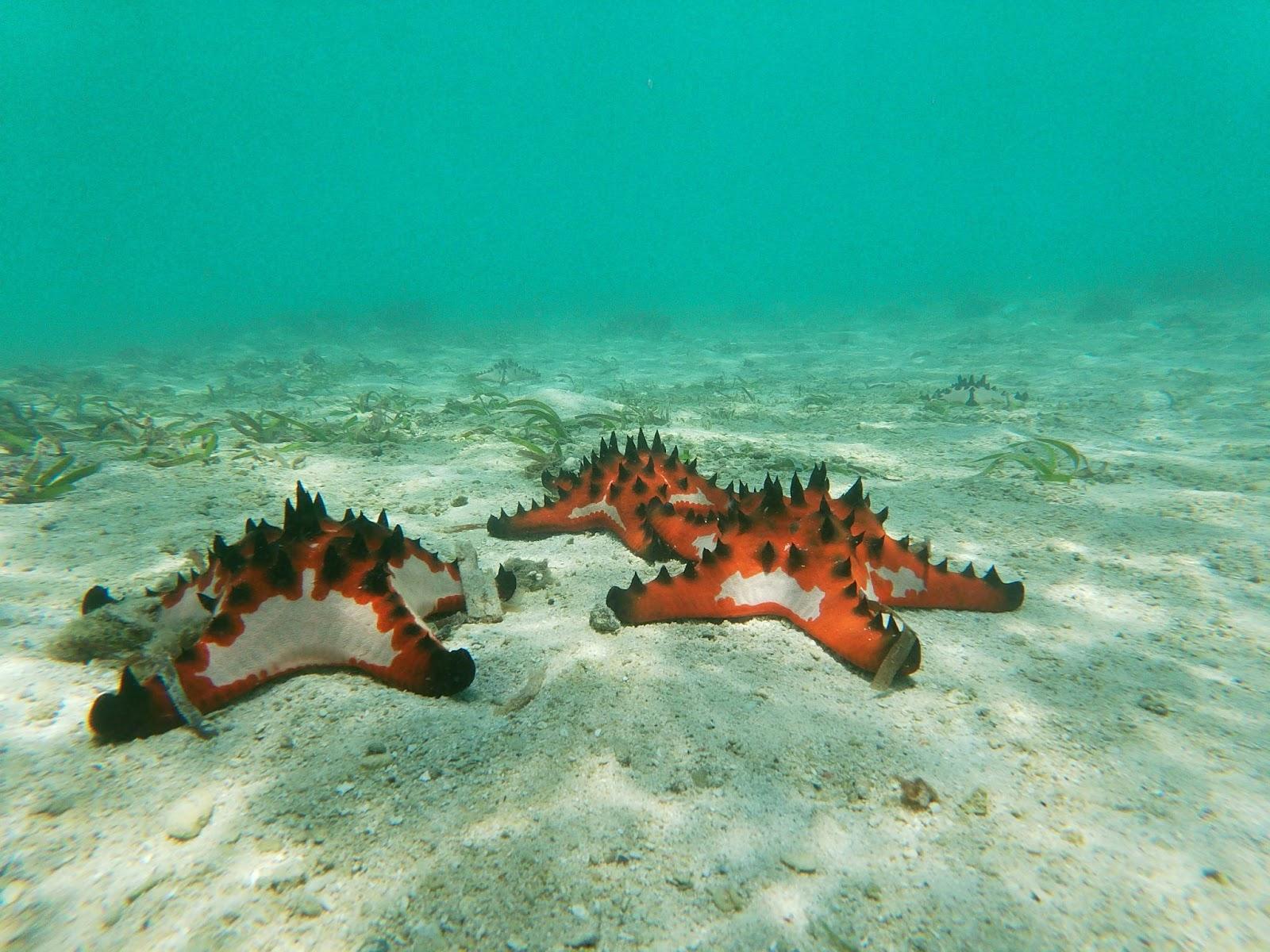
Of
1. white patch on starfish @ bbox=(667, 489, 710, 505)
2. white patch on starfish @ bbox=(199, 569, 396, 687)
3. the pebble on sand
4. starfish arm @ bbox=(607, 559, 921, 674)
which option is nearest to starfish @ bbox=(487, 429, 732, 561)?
white patch on starfish @ bbox=(667, 489, 710, 505)

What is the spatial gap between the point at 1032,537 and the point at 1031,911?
3.29 metres

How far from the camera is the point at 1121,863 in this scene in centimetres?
175

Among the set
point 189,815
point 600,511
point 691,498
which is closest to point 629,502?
point 600,511

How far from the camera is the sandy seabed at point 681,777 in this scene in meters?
1.60

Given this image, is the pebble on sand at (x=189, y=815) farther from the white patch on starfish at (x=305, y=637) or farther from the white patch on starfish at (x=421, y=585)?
the white patch on starfish at (x=421, y=585)

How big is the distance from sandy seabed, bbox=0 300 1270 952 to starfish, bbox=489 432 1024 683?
146 mm

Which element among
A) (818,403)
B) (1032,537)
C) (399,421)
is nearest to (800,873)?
(1032,537)

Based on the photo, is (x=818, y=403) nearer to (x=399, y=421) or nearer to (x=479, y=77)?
(x=399, y=421)

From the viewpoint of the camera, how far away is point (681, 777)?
2.06 meters

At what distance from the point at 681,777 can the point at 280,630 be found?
1.73 m

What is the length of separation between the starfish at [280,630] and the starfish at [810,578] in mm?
1063

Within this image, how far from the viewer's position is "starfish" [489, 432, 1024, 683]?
2.64m

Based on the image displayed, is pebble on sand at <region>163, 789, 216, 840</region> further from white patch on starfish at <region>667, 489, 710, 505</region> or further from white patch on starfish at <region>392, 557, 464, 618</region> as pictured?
white patch on starfish at <region>667, 489, 710, 505</region>

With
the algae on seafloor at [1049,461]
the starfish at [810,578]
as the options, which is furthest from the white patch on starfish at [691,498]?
the algae on seafloor at [1049,461]
